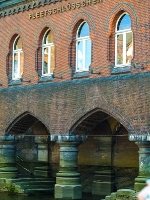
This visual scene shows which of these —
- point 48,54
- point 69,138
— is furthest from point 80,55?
point 69,138

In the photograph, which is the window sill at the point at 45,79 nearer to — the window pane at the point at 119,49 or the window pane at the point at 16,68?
the window pane at the point at 16,68

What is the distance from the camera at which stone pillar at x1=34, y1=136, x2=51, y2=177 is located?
20.8 m

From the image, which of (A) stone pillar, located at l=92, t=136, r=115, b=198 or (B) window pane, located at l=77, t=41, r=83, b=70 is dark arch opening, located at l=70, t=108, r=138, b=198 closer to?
(A) stone pillar, located at l=92, t=136, r=115, b=198

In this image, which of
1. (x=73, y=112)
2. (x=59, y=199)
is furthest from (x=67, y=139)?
(x=59, y=199)

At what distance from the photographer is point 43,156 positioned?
2106 cm

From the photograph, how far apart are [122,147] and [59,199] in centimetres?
321

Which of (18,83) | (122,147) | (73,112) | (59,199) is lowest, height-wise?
(59,199)

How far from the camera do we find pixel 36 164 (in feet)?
70.3

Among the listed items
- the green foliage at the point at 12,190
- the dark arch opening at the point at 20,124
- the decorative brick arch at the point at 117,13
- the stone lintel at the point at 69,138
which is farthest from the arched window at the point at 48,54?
the green foliage at the point at 12,190

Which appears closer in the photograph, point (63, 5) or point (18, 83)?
point (63, 5)

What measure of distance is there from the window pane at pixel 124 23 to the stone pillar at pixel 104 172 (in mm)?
4512

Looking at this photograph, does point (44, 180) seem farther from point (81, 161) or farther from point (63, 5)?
point (63, 5)

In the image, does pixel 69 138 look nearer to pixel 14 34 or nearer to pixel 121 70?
pixel 121 70

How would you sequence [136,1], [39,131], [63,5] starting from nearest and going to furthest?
1. [136,1]
2. [63,5]
3. [39,131]
